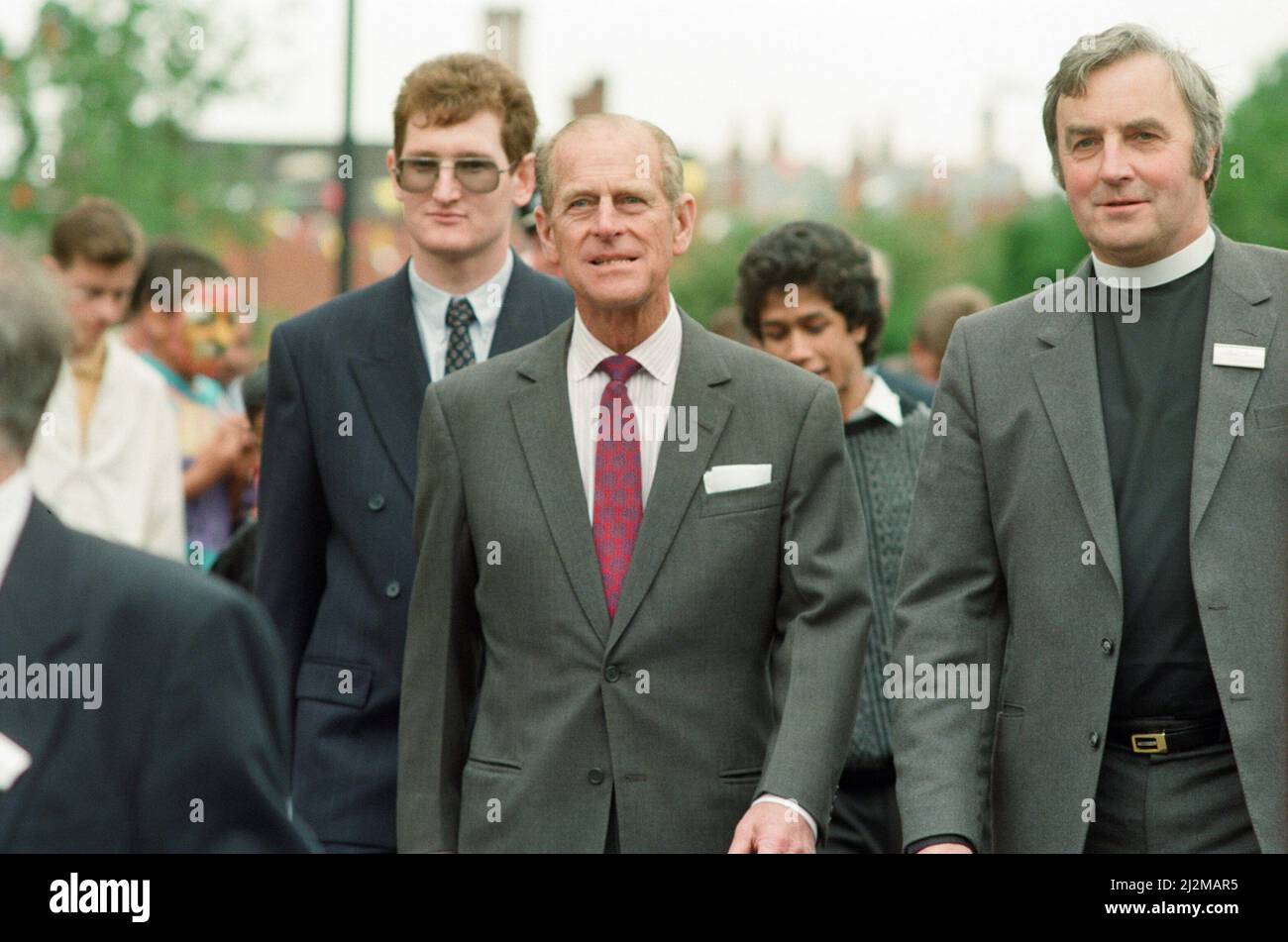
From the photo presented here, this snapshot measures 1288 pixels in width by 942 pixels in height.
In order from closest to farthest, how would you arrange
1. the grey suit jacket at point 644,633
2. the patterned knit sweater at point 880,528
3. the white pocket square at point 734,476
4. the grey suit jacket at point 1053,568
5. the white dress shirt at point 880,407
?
the grey suit jacket at point 1053,568 < the grey suit jacket at point 644,633 < the white pocket square at point 734,476 < the patterned knit sweater at point 880,528 < the white dress shirt at point 880,407

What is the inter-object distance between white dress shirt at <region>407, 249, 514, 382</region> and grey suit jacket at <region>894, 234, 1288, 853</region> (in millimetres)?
1577

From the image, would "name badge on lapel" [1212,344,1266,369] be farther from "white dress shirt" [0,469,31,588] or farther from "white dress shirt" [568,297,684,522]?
"white dress shirt" [0,469,31,588]

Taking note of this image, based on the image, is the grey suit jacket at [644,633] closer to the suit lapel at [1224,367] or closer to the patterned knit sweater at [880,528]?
the suit lapel at [1224,367]

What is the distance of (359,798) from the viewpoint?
19.1 ft

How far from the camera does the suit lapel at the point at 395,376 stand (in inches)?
235

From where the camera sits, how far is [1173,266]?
493 centimetres

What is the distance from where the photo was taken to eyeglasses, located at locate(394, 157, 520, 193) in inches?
243

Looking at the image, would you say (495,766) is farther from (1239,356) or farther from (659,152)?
(1239,356)

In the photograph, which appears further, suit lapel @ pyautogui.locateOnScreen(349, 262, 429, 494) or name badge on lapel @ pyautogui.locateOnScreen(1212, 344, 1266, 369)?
suit lapel @ pyautogui.locateOnScreen(349, 262, 429, 494)

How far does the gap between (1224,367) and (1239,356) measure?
43 millimetres

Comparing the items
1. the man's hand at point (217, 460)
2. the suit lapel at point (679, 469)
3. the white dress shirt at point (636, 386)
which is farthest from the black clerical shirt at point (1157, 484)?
the man's hand at point (217, 460)

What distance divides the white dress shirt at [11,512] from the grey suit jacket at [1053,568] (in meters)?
2.32

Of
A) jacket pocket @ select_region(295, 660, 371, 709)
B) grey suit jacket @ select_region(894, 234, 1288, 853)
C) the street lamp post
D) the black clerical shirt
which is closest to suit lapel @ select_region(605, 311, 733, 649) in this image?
grey suit jacket @ select_region(894, 234, 1288, 853)
